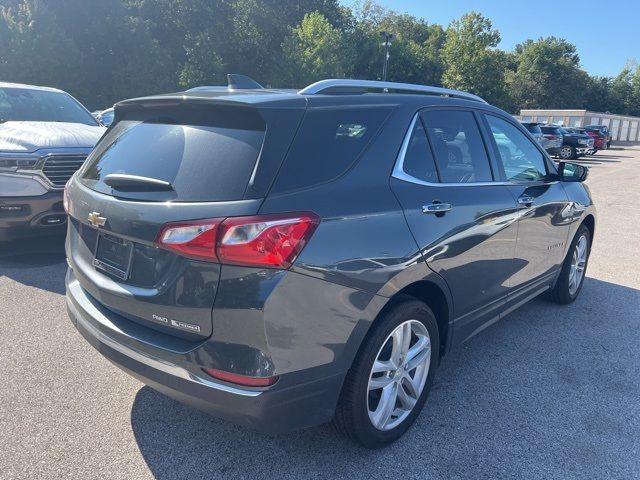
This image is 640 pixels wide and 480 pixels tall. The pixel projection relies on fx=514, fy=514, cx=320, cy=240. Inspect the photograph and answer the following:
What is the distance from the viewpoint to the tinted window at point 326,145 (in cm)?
226

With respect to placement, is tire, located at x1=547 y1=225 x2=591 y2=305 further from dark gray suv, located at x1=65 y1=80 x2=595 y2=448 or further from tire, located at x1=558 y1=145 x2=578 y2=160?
tire, located at x1=558 y1=145 x2=578 y2=160

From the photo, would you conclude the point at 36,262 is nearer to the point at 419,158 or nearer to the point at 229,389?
the point at 229,389

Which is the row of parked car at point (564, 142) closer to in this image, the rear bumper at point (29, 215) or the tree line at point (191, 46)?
the tree line at point (191, 46)

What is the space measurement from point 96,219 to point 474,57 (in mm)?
48173

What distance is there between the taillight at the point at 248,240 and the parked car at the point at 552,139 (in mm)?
28099

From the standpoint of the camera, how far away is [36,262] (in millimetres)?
5602

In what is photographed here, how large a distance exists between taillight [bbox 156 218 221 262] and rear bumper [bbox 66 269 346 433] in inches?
15.4

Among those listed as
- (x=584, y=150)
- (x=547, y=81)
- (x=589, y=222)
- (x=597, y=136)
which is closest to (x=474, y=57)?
(x=597, y=136)

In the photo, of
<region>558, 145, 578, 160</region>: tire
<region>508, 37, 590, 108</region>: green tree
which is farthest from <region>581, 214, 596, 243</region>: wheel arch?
<region>508, 37, 590, 108</region>: green tree

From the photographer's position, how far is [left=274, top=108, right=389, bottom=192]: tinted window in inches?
88.9

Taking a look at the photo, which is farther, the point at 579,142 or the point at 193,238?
the point at 579,142

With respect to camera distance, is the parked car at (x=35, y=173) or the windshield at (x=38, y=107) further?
the windshield at (x=38, y=107)

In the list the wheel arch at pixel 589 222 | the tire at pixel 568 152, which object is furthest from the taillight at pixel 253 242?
the tire at pixel 568 152

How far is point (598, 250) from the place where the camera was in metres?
7.43
